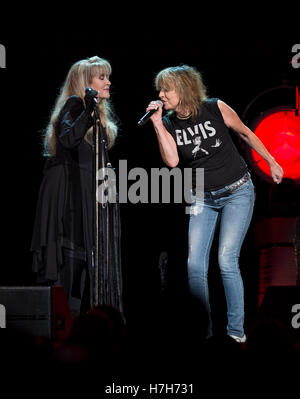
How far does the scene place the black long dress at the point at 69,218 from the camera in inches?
122

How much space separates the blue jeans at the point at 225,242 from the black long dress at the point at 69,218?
15.7 inches

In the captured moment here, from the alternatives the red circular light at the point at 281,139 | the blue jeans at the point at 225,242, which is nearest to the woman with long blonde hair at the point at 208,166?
the blue jeans at the point at 225,242

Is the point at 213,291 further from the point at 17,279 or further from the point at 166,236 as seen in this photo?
the point at 17,279

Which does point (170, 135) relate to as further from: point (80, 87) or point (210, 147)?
point (80, 87)

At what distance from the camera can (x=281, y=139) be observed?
3.78 meters

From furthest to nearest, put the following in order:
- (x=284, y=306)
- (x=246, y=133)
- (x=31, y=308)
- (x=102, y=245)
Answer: (x=246, y=133) < (x=102, y=245) < (x=31, y=308) < (x=284, y=306)

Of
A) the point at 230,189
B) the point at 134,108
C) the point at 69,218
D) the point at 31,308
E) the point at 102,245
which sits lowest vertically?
the point at 31,308

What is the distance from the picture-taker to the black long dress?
310 centimetres

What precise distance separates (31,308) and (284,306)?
1066mm

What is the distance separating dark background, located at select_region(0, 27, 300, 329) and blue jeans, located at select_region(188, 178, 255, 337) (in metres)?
0.79

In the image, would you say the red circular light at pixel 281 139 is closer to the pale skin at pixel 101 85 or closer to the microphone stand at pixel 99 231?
the pale skin at pixel 101 85

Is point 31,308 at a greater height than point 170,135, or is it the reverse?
point 170,135

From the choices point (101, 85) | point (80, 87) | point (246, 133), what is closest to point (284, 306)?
point (246, 133)
